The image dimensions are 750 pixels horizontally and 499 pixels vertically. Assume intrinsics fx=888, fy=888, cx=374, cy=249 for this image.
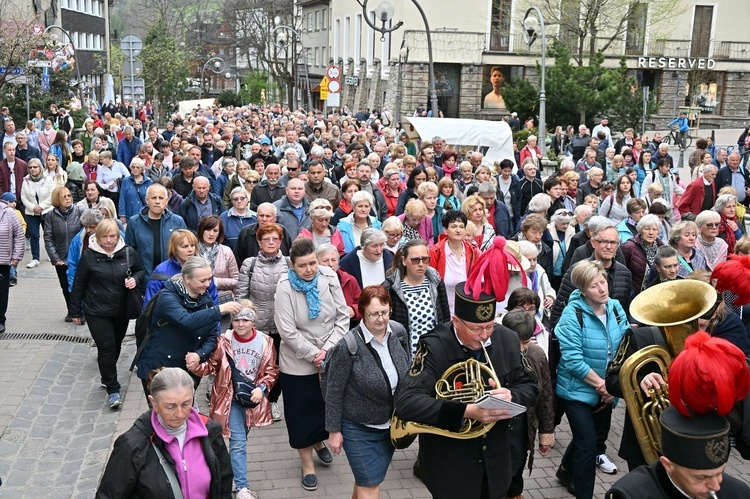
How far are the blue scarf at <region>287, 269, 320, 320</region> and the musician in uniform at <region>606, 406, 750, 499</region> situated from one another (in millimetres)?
3304

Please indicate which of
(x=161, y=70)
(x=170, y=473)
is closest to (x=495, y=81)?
(x=161, y=70)

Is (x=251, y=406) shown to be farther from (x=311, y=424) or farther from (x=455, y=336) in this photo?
(x=455, y=336)

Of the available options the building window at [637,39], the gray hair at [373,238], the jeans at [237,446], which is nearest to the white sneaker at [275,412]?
the jeans at [237,446]

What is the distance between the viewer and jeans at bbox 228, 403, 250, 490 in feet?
20.4

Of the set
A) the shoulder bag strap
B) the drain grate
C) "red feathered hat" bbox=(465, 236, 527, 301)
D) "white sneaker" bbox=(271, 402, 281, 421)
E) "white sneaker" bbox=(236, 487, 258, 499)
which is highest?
"red feathered hat" bbox=(465, 236, 527, 301)

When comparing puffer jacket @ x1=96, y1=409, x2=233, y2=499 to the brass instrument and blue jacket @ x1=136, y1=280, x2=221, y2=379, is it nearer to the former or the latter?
the brass instrument

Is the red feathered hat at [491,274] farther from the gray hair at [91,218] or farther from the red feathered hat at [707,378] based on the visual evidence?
the gray hair at [91,218]

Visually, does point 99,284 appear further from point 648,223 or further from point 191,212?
point 648,223

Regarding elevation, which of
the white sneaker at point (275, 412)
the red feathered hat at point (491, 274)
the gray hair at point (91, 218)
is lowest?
the white sneaker at point (275, 412)

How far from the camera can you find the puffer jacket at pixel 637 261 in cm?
853

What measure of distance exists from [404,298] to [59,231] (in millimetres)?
5515

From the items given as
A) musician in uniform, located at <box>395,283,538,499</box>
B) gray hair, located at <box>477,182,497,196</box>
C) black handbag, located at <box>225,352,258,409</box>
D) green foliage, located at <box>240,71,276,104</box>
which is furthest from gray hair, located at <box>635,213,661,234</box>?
green foliage, located at <box>240,71,276,104</box>

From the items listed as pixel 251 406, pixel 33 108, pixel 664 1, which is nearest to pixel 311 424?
pixel 251 406

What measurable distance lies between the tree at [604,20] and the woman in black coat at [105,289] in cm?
3199
